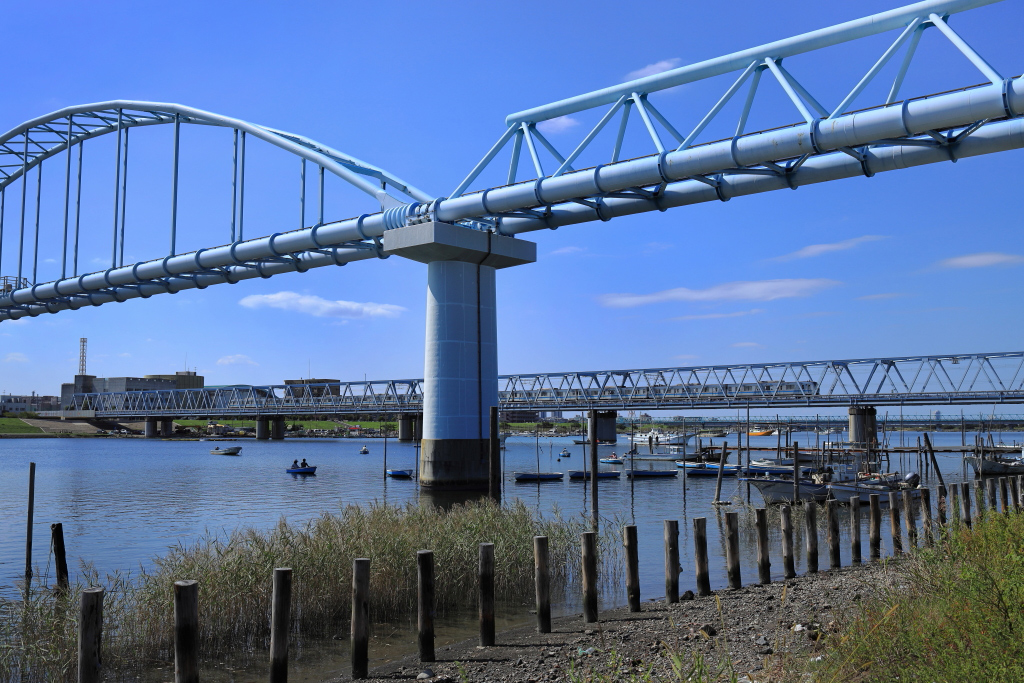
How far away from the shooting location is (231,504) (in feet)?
159

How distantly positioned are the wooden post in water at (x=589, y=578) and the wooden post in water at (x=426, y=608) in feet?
10.9

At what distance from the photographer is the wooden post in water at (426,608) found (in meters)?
13.4

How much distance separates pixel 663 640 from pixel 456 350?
28.9 meters

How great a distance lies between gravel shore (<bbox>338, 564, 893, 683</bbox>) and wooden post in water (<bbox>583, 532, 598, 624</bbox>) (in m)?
0.26

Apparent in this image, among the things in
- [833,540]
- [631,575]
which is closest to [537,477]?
[833,540]

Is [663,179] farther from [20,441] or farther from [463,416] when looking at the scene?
[20,441]

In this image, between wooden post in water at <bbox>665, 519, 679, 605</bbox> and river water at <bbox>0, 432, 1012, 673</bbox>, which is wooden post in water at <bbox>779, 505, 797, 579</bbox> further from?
wooden post in water at <bbox>665, 519, 679, 605</bbox>

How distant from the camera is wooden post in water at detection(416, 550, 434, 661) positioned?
1344cm

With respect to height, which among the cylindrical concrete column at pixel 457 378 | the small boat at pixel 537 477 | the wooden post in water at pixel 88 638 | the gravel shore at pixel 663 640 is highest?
the cylindrical concrete column at pixel 457 378

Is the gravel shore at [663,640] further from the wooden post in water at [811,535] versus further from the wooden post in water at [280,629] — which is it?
the wooden post in water at [811,535]

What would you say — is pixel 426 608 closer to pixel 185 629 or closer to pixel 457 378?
pixel 185 629

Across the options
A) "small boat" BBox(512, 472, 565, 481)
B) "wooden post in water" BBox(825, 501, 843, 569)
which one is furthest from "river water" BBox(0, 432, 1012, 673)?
"wooden post in water" BBox(825, 501, 843, 569)

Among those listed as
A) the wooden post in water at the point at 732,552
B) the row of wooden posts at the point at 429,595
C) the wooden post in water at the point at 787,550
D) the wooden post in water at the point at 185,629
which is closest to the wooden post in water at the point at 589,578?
the row of wooden posts at the point at 429,595

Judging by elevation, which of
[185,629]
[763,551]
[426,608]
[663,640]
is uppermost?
[185,629]
